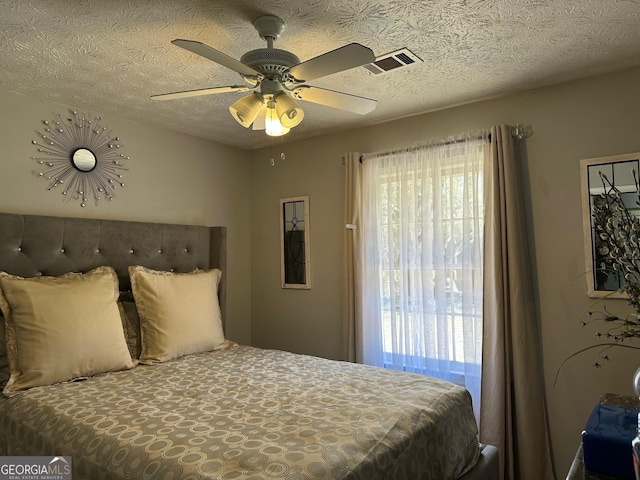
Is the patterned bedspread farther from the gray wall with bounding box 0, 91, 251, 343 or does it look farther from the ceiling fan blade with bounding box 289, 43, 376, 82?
the ceiling fan blade with bounding box 289, 43, 376, 82

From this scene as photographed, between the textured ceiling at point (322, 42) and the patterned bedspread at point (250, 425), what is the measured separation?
1615mm

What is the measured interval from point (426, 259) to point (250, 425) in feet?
5.68

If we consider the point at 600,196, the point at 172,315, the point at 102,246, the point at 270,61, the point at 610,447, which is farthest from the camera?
the point at 102,246

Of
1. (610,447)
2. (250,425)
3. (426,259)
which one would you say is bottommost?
(250,425)

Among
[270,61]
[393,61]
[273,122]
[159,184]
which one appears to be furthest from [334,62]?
[159,184]

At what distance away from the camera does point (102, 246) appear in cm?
274

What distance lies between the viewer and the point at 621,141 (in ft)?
7.50

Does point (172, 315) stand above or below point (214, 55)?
below

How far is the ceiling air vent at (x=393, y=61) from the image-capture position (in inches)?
82.0

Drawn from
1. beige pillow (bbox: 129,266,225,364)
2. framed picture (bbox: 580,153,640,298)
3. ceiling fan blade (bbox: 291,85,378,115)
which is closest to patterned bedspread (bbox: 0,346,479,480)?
beige pillow (bbox: 129,266,225,364)

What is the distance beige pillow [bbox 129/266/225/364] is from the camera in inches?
99.9

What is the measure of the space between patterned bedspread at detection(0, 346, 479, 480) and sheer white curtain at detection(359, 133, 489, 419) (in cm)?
75

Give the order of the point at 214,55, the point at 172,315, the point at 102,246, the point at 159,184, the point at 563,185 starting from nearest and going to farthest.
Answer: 1. the point at 214,55
2. the point at 563,185
3. the point at 172,315
4. the point at 102,246
5. the point at 159,184

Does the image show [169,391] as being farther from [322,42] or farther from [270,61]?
[322,42]
